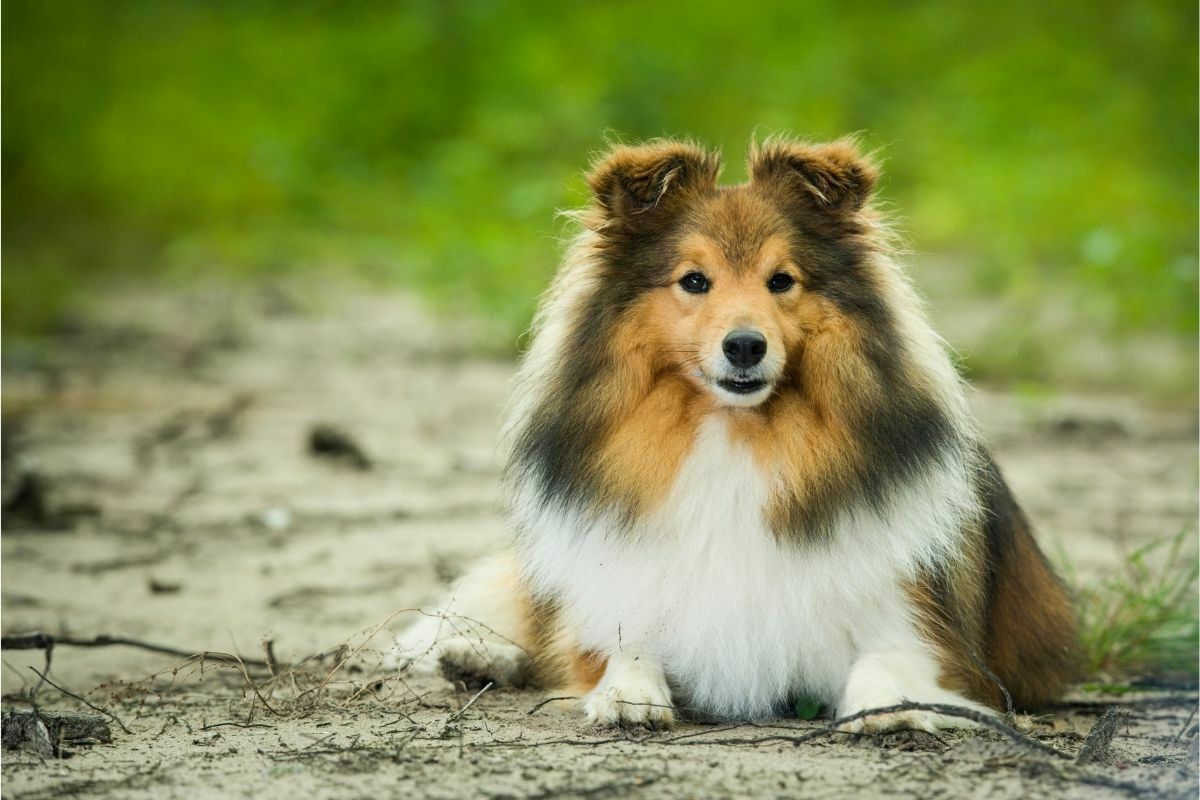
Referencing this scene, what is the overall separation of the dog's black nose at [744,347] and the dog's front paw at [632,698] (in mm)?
815

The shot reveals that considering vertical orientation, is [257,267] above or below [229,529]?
above

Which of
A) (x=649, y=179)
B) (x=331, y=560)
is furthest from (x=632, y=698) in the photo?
(x=331, y=560)

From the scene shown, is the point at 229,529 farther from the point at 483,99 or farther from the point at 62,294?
the point at 483,99

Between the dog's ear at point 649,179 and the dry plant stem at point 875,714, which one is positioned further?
the dog's ear at point 649,179

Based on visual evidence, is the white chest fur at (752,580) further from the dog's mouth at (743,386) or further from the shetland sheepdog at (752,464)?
the dog's mouth at (743,386)

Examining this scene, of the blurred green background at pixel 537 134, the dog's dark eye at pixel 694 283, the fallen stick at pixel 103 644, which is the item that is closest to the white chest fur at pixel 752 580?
the dog's dark eye at pixel 694 283

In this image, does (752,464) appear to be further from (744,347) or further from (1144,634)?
(1144,634)

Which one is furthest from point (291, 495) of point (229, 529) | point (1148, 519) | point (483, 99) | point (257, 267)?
point (483, 99)

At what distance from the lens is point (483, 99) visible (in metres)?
14.5

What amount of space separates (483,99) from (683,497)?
1154cm

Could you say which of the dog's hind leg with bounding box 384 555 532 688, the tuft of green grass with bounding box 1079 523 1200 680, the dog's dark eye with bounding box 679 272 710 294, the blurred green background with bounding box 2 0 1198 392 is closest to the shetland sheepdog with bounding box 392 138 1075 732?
the dog's dark eye with bounding box 679 272 710 294

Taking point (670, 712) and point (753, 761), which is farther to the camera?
point (670, 712)

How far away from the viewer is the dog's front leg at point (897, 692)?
323 centimetres

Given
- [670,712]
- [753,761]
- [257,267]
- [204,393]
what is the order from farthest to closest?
[257,267] < [204,393] < [670,712] < [753,761]
